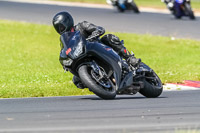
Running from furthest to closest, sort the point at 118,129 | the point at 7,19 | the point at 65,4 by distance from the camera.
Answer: the point at 65,4, the point at 7,19, the point at 118,129

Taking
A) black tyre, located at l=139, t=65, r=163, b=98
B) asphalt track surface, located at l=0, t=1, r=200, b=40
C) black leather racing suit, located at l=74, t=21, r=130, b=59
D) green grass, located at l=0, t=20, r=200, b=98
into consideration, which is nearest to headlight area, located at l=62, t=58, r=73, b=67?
black leather racing suit, located at l=74, t=21, r=130, b=59

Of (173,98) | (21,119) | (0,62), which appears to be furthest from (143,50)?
(21,119)

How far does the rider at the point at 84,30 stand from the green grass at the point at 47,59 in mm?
1658

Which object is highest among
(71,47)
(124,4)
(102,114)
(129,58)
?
(71,47)

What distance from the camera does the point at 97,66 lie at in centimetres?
875

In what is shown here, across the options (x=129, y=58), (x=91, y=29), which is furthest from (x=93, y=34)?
(x=129, y=58)

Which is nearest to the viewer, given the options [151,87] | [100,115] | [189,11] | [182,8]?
[100,115]

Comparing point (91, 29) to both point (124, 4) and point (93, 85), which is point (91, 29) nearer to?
point (93, 85)

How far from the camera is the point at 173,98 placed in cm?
950

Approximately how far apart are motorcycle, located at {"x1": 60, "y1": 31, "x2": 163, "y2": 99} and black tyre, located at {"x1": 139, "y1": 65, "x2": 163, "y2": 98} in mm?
184

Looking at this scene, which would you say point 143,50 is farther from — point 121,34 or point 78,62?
point 78,62

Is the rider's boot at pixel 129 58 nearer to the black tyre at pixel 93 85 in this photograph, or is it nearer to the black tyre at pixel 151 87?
the black tyre at pixel 151 87

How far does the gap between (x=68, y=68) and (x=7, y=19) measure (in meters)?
17.8

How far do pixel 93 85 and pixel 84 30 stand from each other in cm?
113
